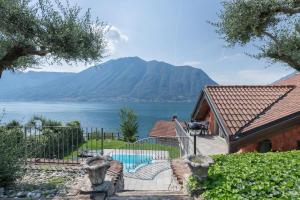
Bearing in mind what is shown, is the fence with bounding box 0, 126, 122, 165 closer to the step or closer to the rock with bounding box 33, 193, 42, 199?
the rock with bounding box 33, 193, 42, 199

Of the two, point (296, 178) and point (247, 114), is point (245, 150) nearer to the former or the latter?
point (247, 114)

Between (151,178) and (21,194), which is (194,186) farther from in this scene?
(151,178)

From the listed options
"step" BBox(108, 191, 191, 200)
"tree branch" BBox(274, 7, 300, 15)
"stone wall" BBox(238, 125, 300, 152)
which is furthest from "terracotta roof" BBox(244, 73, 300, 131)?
"step" BBox(108, 191, 191, 200)

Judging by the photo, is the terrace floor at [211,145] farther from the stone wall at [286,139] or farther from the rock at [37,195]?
the rock at [37,195]

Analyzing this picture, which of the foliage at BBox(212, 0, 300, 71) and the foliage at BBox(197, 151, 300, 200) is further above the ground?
the foliage at BBox(212, 0, 300, 71)

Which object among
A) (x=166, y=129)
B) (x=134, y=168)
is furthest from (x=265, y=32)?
(x=166, y=129)

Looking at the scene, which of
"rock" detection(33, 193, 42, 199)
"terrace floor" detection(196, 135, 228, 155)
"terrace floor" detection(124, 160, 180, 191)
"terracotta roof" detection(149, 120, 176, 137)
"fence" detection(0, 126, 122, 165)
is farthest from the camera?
"terracotta roof" detection(149, 120, 176, 137)

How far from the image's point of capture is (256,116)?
15898mm

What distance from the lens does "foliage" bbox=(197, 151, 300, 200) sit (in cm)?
668

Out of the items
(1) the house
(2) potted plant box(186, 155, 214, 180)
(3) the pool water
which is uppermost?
(1) the house

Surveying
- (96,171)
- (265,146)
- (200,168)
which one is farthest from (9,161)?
(265,146)

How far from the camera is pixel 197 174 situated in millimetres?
7711

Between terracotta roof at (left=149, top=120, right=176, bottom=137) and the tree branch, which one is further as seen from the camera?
terracotta roof at (left=149, top=120, right=176, bottom=137)

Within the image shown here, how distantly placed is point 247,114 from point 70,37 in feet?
35.1
